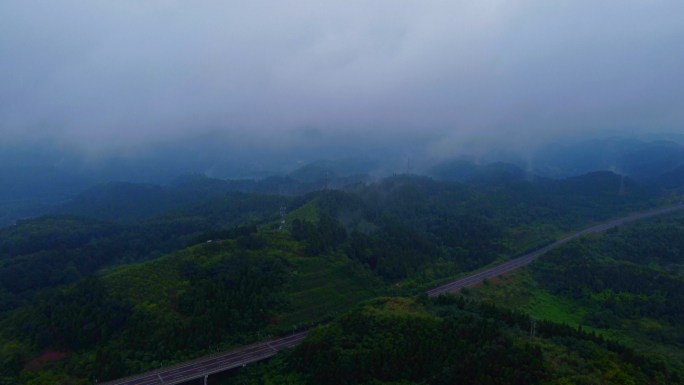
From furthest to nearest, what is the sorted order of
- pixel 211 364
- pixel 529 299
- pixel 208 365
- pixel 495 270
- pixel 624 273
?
1. pixel 495 270
2. pixel 624 273
3. pixel 529 299
4. pixel 211 364
5. pixel 208 365

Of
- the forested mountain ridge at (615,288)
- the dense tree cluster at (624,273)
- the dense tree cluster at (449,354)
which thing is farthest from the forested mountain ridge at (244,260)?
the dense tree cluster at (624,273)

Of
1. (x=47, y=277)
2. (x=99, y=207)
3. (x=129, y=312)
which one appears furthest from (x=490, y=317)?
(x=99, y=207)

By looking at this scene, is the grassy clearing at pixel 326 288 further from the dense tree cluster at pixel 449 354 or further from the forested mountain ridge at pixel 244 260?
the dense tree cluster at pixel 449 354

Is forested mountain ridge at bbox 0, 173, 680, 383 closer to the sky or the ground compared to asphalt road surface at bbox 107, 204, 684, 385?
closer to the sky

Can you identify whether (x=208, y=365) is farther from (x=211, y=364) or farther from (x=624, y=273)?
(x=624, y=273)

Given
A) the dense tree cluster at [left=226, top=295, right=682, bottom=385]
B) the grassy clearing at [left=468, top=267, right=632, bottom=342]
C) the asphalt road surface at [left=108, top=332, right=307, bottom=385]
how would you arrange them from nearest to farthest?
the dense tree cluster at [left=226, top=295, right=682, bottom=385]
the asphalt road surface at [left=108, top=332, right=307, bottom=385]
the grassy clearing at [left=468, top=267, right=632, bottom=342]

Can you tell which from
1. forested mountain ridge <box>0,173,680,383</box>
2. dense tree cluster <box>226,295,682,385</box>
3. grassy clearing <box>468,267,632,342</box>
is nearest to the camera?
dense tree cluster <box>226,295,682,385</box>

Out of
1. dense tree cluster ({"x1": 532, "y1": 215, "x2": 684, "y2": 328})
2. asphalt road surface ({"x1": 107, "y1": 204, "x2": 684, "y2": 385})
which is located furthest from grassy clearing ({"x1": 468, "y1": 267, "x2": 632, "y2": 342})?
asphalt road surface ({"x1": 107, "y1": 204, "x2": 684, "y2": 385})

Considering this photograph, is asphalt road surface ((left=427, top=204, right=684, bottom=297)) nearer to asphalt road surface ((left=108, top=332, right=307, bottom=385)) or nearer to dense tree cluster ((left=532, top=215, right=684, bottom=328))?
dense tree cluster ((left=532, top=215, right=684, bottom=328))

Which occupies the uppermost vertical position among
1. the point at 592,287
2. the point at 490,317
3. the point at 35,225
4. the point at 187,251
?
the point at 35,225

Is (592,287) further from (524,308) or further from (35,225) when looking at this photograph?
(35,225)

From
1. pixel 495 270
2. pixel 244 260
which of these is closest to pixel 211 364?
pixel 244 260
